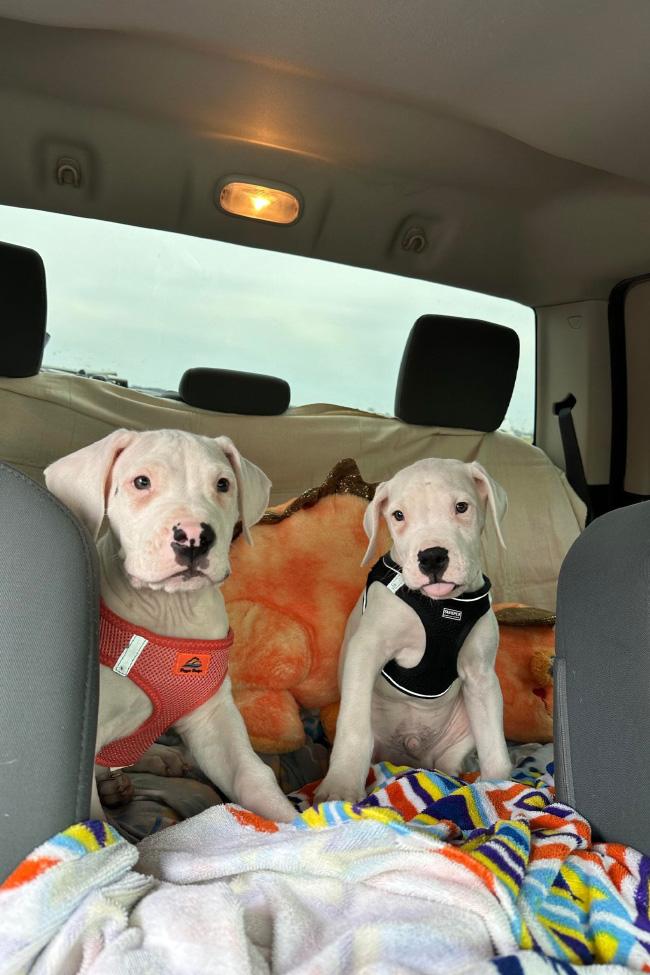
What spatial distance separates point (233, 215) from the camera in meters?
2.90

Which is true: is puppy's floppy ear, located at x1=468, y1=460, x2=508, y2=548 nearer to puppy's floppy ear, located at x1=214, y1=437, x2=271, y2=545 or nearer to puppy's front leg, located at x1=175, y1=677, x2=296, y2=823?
puppy's floppy ear, located at x1=214, y1=437, x2=271, y2=545

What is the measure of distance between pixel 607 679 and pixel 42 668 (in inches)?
33.9

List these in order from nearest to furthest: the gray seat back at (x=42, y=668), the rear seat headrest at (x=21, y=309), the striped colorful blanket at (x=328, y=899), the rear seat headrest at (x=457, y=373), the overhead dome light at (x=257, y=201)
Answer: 1. the striped colorful blanket at (x=328, y=899)
2. the gray seat back at (x=42, y=668)
3. the rear seat headrest at (x=21, y=309)
4. the overhead dome light at (x=257, y=201)
5. the rear seat headrest at (x=457, y=373)

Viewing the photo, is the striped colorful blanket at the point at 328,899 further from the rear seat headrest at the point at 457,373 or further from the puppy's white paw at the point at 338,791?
the rear seat headrest at the point at 457,373

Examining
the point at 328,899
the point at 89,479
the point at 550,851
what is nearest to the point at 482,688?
the point at 550,851

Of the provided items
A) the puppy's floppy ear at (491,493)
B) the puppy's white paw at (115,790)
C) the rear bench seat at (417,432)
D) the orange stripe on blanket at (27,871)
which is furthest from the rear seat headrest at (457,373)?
the orange stripe on blanket at (27,871)

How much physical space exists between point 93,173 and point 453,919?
251cm

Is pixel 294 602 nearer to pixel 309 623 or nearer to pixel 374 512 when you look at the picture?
pixel 309 623

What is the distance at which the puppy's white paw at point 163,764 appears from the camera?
179 cm

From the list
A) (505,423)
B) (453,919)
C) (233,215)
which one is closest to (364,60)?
(233,215)

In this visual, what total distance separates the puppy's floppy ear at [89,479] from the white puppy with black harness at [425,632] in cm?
66

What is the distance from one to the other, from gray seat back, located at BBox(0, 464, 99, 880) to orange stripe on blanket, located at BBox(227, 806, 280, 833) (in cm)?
31

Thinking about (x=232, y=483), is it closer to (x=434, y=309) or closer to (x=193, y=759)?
(x=193, y=759)

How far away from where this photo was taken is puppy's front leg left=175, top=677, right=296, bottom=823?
1506mm
